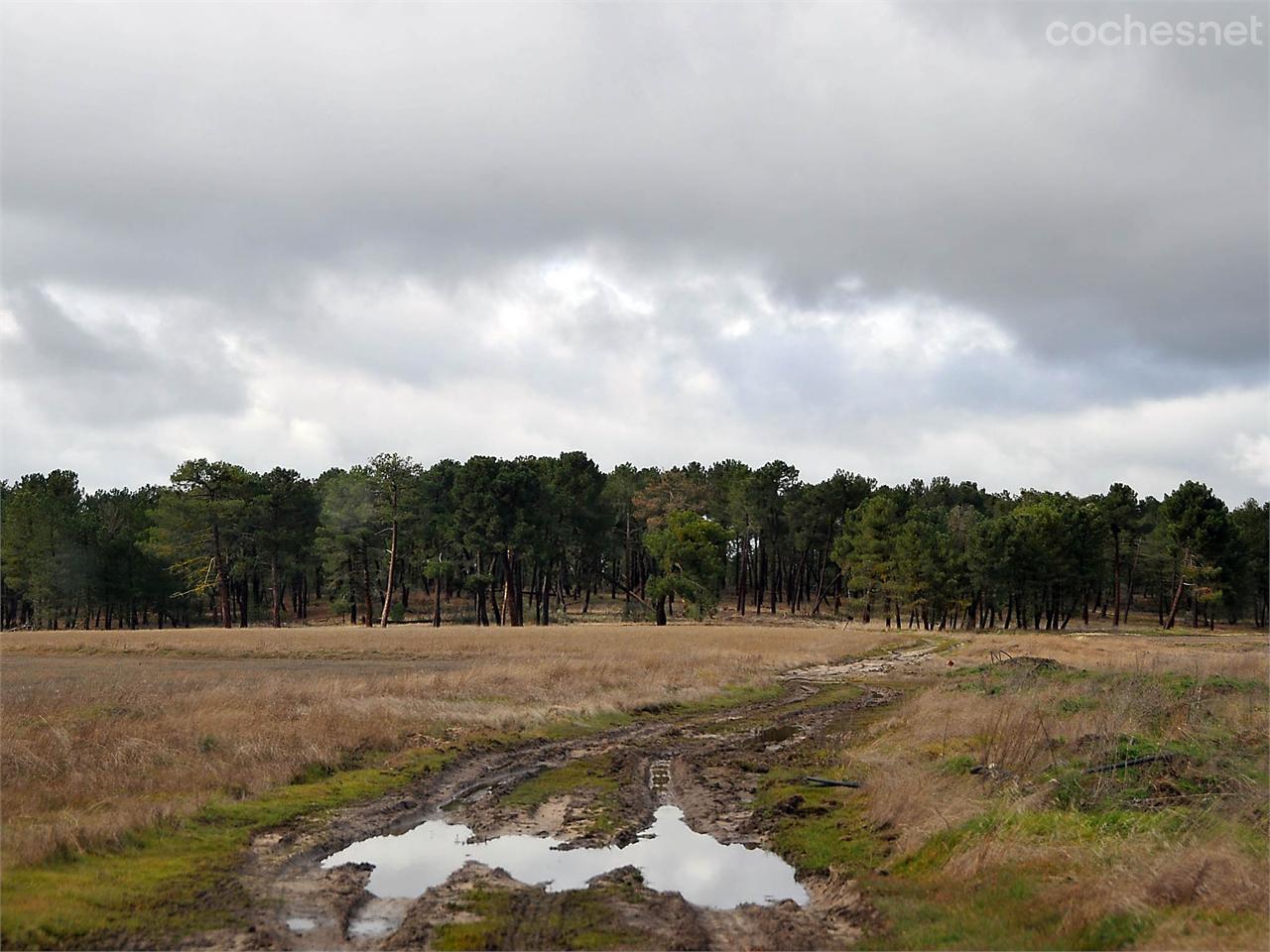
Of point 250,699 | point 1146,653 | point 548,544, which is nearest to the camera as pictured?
point 250,699

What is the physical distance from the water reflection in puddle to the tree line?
6993 centimetres

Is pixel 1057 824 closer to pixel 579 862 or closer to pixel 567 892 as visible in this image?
pixel 567 892

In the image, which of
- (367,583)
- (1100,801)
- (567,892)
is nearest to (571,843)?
(567,892)

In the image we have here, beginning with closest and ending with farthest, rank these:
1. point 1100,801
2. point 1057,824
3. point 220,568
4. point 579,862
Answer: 1. point 1057,824
2. point 1100,801
3. point 579,862
4. point 220,568

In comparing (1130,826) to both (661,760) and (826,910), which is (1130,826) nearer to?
(826,910)

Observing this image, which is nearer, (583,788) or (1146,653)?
(583,788)

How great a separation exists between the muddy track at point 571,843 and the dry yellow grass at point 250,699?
99.4 inches

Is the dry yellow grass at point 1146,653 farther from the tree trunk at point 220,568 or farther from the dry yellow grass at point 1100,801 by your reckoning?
the tree trunk at point 220,568

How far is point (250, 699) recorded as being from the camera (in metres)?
25.9

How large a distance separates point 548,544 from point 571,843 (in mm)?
79067

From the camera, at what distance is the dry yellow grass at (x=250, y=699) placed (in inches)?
631

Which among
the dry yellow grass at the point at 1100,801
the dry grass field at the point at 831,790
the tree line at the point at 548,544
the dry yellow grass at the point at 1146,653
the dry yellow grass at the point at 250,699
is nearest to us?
the dry yellow grass at the point at 1100,801

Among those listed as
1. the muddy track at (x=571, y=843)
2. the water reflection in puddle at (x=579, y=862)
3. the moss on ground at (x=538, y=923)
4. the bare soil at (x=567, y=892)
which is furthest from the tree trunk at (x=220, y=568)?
the moss on ground at (x=538, y=923)

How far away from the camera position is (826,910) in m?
12.3
